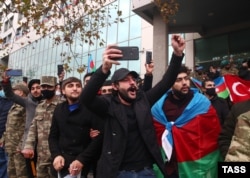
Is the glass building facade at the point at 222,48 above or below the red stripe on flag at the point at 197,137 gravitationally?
above

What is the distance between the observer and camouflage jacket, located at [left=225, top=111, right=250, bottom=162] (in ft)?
5.87

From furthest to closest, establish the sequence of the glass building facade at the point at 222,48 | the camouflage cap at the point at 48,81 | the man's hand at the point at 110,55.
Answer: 1. the glass building facade at the point at 222,48
2. the camouflage cap at the point at 48,81
3. the man's hand at the point at 110,55

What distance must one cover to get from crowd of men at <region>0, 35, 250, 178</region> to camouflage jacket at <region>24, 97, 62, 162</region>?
0.01m

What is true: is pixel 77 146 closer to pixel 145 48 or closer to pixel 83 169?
pixel 83 169

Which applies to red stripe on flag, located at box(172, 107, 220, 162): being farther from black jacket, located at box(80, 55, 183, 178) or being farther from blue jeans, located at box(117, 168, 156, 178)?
blue jeans, located at box(117, 168, 156, 178)

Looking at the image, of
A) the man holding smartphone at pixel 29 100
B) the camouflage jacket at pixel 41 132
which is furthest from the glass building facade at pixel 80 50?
the camouflage jacket at pixel 41 132

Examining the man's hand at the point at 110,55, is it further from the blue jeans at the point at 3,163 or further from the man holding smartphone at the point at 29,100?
the blue jeans at the point at 3,163

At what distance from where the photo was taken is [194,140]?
9.98ft

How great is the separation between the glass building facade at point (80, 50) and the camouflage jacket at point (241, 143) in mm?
7361

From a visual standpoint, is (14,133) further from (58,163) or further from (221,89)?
(221,89)

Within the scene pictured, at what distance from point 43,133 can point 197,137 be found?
6.64ft

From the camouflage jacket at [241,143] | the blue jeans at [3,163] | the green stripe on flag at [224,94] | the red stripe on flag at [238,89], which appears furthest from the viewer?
the blue jeans at [3,163]

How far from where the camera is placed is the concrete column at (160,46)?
11156 mm

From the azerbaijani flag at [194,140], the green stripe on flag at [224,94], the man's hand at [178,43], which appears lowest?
the azerbaijani flag at [194,140]
